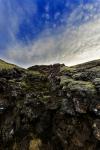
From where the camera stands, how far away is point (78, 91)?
188 ft

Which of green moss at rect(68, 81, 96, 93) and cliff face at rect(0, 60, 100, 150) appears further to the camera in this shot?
green moss at rect(68, 81, 96, 93)

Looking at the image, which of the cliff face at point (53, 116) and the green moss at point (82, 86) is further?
the green moss at point (82, 86)

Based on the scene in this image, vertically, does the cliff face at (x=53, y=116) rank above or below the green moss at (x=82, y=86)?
below

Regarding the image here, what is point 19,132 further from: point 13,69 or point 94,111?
point 13,69

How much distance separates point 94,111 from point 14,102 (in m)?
25.7

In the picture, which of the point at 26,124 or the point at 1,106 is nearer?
the point at 26,124

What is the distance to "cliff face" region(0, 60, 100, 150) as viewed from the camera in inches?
2073

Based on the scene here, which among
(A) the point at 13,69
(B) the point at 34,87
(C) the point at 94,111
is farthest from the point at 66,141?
(A) the point at 13,69

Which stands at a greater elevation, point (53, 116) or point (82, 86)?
point (82, 86)

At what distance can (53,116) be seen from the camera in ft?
195

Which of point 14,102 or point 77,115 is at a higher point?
point 14,102

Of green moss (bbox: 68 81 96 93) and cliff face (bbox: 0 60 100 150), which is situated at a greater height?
green moss (bbox: 68 81 96 93)

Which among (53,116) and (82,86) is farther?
(53,116)

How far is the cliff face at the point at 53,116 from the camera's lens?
5266 cm
